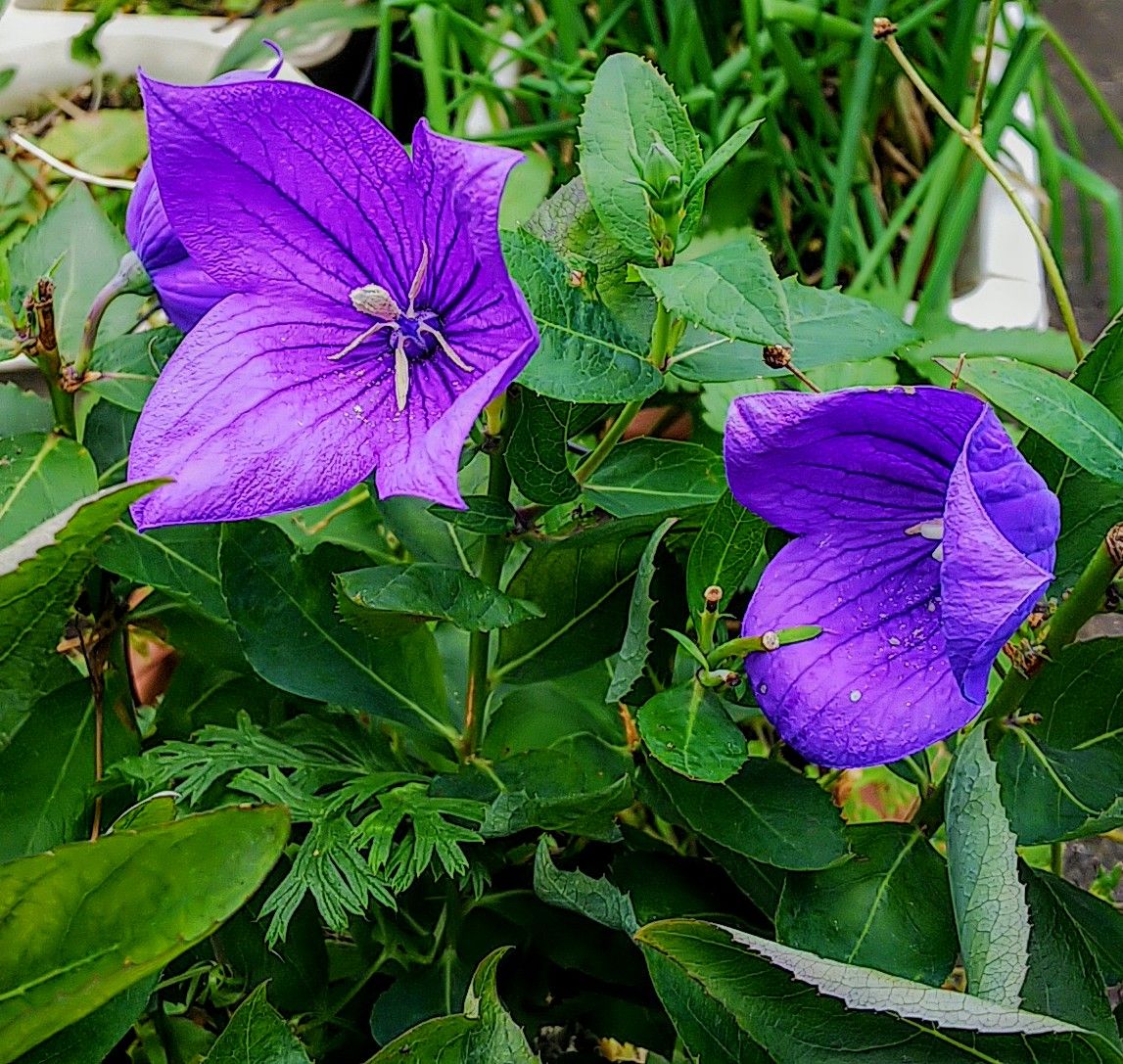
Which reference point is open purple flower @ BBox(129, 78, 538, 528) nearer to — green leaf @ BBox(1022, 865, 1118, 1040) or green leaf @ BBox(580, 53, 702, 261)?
green leaf @ BBox(580, 53, 702, 261)

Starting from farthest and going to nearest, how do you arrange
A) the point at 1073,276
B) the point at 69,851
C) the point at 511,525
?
the point at 1073,276 < the point at 511,525 < the point at 69,851

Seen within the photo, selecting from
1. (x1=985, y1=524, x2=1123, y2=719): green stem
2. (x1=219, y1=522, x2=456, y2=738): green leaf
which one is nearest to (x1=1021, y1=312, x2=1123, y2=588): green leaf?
(x1=985, y1=524, x2=1123, y2=719): green stem

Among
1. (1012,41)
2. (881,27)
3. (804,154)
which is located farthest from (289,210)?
(1012,41)

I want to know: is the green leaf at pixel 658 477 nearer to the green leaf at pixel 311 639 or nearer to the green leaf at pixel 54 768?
the green leaf at pixel 311 639

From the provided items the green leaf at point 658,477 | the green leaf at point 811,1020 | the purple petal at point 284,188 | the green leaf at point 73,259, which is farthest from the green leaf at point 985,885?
the green leaf at point 73,259

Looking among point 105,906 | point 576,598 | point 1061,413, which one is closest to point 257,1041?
point 105,906

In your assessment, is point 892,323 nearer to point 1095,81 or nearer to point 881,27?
point 881,27
